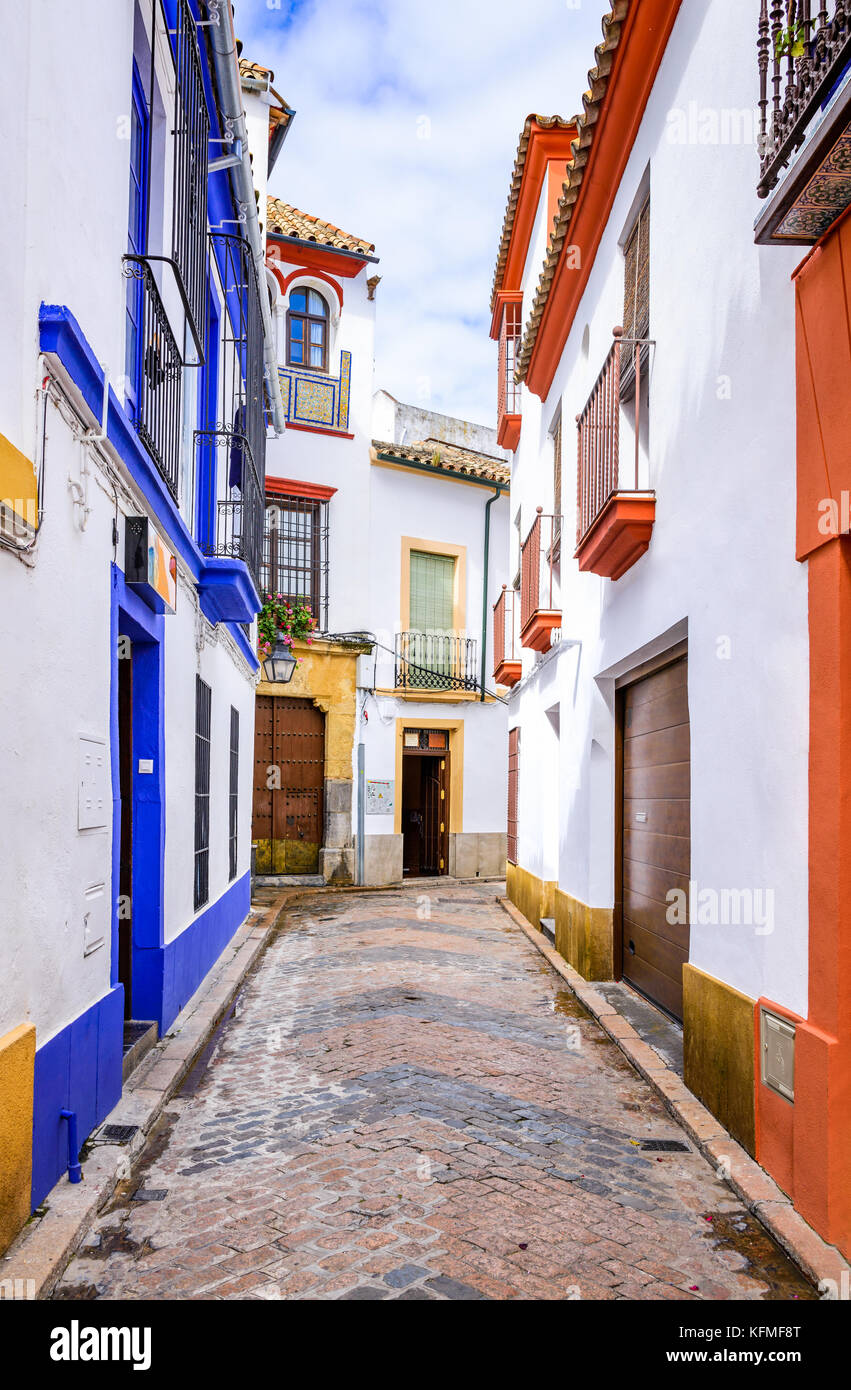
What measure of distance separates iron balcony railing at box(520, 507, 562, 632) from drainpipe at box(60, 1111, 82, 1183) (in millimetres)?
7305

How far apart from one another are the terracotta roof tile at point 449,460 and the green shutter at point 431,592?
157 cm

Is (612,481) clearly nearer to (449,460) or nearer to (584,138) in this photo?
(584,138)

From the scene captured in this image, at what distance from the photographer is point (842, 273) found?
352 cm

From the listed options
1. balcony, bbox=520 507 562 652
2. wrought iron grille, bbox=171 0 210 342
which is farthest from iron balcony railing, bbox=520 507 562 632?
wrought iron grille, bbox=171 0 210 342

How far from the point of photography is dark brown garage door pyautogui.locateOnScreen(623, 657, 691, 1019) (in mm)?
6355

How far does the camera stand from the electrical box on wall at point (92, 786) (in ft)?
14.2

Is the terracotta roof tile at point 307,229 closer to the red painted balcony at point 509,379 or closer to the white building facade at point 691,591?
the red painted balcony at point 509,379

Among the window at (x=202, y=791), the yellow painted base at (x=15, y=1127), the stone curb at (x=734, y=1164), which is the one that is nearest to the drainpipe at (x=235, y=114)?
the window at (x=202, y=791)

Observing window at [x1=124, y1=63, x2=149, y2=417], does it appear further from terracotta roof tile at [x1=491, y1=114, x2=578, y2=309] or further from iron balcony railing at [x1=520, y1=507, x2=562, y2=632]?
terracotta roof tile at [x1=491, y1=114, x2=578, y2=309]

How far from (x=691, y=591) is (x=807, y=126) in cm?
242

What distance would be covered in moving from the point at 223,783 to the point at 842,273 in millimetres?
7799

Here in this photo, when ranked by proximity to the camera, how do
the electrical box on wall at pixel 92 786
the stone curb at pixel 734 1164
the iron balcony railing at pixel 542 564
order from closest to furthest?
the stone curb at pixel 734 1164 < the electrical box on wall at pixel 92 786 < the iron balcony railing at pixel 542 564

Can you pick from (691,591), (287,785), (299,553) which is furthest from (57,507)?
(299,553)

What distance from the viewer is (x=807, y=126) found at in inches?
138
